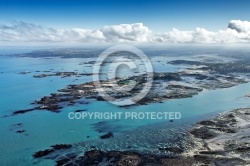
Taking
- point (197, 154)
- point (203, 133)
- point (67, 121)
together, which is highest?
point (203, 133)

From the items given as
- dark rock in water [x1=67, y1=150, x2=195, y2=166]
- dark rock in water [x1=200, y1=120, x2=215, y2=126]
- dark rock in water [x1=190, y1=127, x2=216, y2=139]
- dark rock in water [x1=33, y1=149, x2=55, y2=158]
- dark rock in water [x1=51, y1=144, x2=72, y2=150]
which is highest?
dark rock in water [x1=200, y1=120, x2=215, y2=126]

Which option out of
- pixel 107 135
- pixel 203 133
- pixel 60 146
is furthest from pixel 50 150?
pixel 203 133

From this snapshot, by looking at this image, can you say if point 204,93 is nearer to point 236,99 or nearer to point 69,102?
point 236,99

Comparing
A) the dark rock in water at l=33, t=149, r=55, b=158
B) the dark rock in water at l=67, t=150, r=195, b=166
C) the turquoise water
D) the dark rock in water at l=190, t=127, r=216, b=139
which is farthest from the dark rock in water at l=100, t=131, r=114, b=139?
the dark rock in water at l=190, t=127, r=216, b=139

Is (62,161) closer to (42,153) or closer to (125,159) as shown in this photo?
(42,153)

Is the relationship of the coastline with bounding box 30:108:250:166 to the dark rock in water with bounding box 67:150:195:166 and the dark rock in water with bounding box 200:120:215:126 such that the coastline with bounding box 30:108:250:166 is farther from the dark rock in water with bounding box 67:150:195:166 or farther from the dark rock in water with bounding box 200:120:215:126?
the dark rock in water with bounding box 200:120:215:126

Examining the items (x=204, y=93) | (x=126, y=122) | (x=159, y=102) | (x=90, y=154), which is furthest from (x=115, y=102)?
(x=90, y=154)

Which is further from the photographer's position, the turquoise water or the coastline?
the turquoise water

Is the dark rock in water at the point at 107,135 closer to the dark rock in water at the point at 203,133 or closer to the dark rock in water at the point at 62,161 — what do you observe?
the dark rock in water at the point at 62,161

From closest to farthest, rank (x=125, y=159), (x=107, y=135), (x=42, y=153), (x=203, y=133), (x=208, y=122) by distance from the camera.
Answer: (x=125, y=159) < (x=42, y=153) < (x=203, y=133) < (x=107, y=135) < (x=208, y=122)

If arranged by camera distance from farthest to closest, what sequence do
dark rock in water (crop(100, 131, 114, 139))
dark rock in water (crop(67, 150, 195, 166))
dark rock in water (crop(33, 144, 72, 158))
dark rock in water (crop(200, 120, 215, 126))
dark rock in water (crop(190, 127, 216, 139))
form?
1. dark rock in water (crop(200, 120, 215, 126))
2. dark rock in water (crop(100, 131, 114, 139))
3. dark rock in water (crop(190, 127, 216, 139))
4. dark rock in water (crop(33, 144, 72, 158))
5. dark rock in water (crop(67, 150, 195, 166))

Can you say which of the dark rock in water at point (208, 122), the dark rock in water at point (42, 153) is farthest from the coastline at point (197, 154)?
the dark rock in water at point (208, 122)
